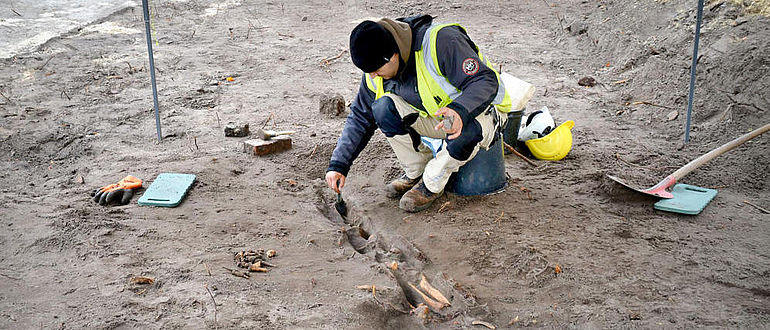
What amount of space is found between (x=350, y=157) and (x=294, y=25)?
17.2ft

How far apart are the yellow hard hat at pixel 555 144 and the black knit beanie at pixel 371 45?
1640mm

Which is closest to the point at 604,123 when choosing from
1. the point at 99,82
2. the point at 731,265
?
the point at 731,265

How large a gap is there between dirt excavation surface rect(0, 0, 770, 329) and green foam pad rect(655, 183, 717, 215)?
0.04 meters

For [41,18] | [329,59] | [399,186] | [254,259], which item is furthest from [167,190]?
[41,18]

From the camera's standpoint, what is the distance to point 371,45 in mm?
2910

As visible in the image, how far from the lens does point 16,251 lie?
293 cm

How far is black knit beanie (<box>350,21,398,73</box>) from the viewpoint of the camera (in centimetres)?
289

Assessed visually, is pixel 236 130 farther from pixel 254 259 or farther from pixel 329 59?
pixel 329 59

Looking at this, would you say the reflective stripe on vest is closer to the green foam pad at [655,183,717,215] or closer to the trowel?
the trowel

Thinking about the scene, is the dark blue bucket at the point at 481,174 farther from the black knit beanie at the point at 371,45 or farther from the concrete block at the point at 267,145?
the concrete block at the point at 267,145

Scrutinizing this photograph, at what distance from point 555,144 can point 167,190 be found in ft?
8.33

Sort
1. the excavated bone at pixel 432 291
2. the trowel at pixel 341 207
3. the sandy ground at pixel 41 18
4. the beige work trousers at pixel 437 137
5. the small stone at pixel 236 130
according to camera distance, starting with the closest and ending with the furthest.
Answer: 1. the excavated bone at pixel 432 291
2. the beige work trousers at pixel 437 137
3. the trowel at pixel 341 207
4. the small stone at pixel 236 130
5. the sandy ground at pixel 41 18

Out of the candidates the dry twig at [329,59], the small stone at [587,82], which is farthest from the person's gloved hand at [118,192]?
the small stone at [587,82]

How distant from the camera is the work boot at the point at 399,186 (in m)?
3.80
